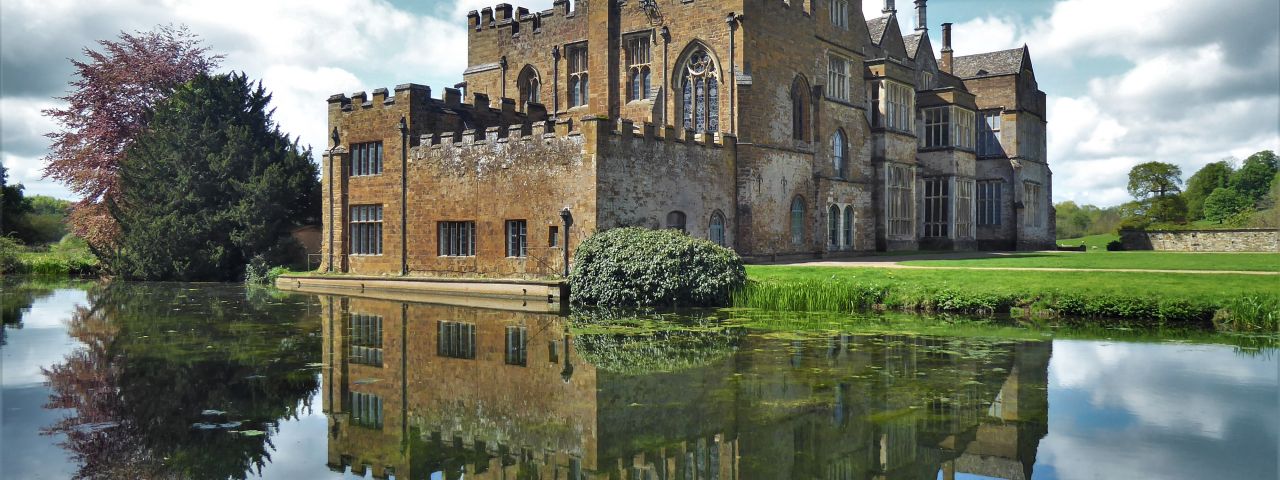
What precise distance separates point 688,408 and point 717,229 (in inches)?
794

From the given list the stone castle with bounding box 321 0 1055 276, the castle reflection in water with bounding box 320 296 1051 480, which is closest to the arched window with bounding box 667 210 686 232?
the stone castle with bounding box 321 0 1055 276

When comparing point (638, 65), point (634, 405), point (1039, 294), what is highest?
point (638, 65)

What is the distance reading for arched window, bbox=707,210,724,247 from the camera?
28763 mm

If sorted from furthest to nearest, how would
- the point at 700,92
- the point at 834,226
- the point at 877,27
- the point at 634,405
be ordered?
the point at 877,27 → the point at 834,226 → the point at 700,92 → the point at 634,405

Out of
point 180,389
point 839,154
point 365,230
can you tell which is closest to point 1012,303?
point 180,389

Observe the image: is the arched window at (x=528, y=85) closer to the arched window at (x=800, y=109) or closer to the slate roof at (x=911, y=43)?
the arched window at (x=800, y=109)

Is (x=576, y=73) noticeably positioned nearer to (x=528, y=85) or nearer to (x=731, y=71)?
(x=528, y=85)

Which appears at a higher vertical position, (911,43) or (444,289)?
(911,43)

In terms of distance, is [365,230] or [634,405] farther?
[365,230]

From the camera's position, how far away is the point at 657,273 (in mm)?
21281

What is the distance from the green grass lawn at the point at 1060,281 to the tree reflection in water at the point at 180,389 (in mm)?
11854

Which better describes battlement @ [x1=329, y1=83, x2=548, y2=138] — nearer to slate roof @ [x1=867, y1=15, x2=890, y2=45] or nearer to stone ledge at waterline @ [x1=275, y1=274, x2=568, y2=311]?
stone ledge at waterline @ [x1=275, y1=274, x2=568, y2=311]

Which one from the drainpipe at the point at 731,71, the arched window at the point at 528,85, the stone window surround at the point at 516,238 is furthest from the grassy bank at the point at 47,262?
the drainpipe at the point at 731,71

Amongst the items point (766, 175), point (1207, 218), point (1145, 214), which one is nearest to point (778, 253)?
point (766, 175)
